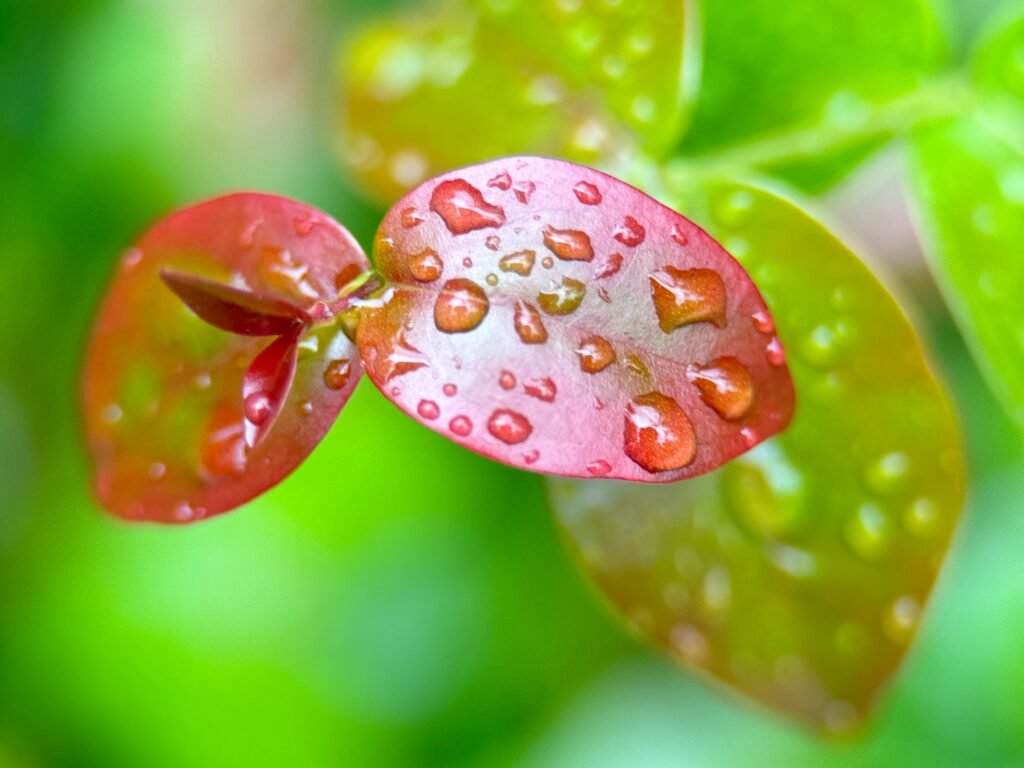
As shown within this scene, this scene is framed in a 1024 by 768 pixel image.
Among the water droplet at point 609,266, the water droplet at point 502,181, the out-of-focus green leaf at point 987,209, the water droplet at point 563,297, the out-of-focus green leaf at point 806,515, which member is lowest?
the out-of-focus green leaf at point 806,515

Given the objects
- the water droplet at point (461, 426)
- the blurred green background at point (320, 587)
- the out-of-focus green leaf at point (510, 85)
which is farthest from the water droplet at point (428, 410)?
the blurred green background at point (320, 587)

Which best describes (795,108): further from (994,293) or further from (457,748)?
(457,748)

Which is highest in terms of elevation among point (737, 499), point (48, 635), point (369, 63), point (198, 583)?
point (369, 63)

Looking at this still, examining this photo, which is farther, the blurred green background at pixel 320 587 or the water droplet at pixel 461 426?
the blurred green background at pixel 320 587

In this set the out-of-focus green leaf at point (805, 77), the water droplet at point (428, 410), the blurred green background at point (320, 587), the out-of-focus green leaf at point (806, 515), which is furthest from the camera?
the blurred green background at point (320, 587)

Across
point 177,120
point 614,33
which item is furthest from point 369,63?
point 177,120

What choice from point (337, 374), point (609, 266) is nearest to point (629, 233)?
point (609, 266)

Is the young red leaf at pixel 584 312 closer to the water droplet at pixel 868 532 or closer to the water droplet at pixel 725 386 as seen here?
the water droplet at pixel 725 386
